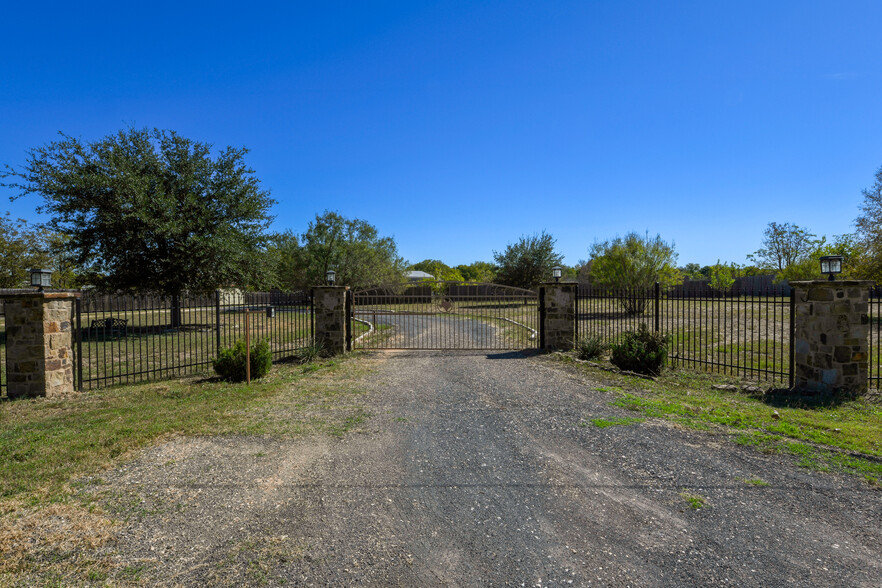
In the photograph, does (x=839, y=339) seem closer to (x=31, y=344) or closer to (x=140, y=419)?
(x=140, y=419)

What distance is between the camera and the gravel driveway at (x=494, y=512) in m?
2.88

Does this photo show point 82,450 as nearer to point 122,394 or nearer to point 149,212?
point 122,394

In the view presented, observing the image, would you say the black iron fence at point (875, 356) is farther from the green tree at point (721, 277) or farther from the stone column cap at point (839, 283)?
the green tree at point (721, 277)

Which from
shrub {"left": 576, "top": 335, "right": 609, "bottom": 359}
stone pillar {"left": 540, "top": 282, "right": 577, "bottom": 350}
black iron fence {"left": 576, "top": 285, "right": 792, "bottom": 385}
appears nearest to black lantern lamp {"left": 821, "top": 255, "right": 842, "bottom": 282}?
black iron fence {"left": 576, "top": 285, "right": 792, "bottom": 385}

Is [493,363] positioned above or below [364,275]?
below

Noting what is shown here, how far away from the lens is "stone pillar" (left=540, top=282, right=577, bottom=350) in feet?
38.2

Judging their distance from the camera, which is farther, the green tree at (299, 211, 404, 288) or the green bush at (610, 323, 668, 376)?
the green tree at (299, 211, 404, 288)

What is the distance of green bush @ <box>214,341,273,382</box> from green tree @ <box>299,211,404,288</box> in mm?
28483

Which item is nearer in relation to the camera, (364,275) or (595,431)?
(595,431)

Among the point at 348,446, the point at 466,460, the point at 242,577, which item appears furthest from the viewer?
the point at 348,446

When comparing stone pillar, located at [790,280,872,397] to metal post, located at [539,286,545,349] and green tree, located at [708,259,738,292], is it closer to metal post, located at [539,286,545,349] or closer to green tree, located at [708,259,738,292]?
metal post, located at [539,286,545,349]

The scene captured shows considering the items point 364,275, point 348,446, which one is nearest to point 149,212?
point 348,446

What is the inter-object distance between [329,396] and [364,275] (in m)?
31.6

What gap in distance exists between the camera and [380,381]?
28.9ft
